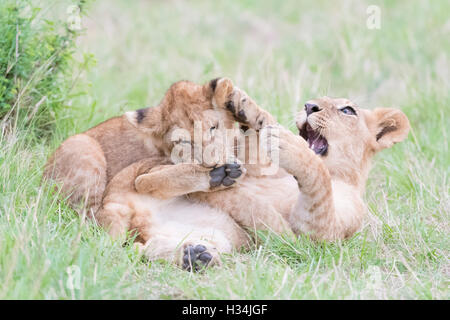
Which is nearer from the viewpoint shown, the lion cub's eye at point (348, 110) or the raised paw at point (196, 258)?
the raised paw at point (196, 258)

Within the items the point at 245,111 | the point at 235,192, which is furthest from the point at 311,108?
the point at 235,192

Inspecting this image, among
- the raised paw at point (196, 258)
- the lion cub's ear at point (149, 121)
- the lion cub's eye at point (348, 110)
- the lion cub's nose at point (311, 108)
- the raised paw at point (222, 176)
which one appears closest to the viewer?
the raised paw at point (196, 258)

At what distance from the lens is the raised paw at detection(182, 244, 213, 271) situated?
4016mm

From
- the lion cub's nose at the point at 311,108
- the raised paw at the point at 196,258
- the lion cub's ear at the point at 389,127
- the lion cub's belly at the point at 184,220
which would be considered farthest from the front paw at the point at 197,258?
the lion cub's ear at the point at 389,127

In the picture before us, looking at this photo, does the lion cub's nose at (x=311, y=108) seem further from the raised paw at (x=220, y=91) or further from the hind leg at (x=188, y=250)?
the hind leg at (x=188, y=250)

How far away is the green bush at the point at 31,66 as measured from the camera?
5.34 meters

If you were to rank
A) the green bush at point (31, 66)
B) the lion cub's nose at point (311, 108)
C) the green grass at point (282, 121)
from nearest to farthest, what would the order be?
the green grass at point (282, 121), the lion cub's nose at point (311, 108), the green bush at point (31, 66)

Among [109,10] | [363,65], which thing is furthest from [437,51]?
[109,10]

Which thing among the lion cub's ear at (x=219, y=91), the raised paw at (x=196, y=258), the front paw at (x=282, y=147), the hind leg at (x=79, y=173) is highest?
the lion cub's ear at (x=219, y=91)

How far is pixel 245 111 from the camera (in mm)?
4625

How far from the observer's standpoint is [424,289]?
3.63m

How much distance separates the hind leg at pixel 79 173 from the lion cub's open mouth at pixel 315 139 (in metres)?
1.40
